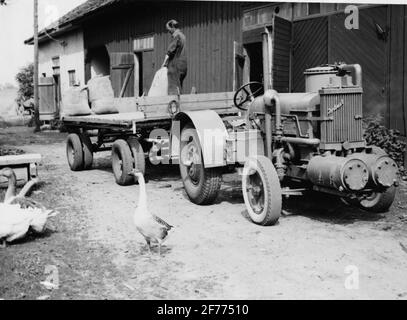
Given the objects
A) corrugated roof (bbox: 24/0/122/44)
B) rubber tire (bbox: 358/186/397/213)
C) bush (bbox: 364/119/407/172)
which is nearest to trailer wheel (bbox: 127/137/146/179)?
rubber tire (bbox: 358/186/397/213)

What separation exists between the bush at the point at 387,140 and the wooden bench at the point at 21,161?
17.9 ft

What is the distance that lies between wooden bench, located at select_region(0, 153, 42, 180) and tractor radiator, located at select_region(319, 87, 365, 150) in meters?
4.76

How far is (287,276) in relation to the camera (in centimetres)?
399

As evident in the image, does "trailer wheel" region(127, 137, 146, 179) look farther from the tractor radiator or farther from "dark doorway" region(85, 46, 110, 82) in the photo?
"dark doorway" region(85, 46, 110, 82)

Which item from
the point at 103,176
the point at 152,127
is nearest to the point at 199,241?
the point at 152,127

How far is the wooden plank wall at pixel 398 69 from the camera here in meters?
8.06

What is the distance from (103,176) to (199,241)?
443 centimetres

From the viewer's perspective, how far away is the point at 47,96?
23766 millimetres

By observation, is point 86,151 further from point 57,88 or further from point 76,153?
point 57,88

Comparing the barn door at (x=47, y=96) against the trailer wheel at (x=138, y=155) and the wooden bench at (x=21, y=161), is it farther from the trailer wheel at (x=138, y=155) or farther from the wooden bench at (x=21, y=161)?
the trailer wheel at (x=138, y=155)

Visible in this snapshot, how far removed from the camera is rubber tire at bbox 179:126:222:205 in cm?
627

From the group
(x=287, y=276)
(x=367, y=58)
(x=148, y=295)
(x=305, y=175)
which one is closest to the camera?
(x=148, y=295)

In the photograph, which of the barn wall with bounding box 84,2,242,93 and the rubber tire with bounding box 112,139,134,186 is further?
A: the barn wall with bounding box 84,2,242,93

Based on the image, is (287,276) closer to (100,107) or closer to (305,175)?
(305,175)
